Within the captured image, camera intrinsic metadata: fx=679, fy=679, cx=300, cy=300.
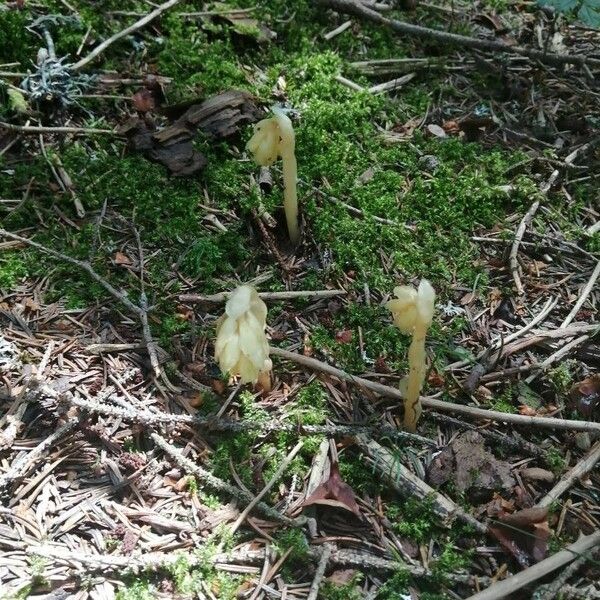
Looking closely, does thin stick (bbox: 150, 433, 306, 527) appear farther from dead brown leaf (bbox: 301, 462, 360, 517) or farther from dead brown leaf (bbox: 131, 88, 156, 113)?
dead brown leaf (bbox: 131, 88, 156, 113)

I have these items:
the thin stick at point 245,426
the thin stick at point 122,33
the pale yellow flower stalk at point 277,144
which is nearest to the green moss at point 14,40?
the thin stick at point 122,33

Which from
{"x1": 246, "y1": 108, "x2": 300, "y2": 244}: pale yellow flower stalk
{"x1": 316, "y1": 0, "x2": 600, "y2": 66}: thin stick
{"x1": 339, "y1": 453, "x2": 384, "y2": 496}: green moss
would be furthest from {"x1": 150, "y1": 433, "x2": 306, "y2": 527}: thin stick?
{"x1": 316, "y1": 0, "x2": 600, "y2": 66}: thin stick

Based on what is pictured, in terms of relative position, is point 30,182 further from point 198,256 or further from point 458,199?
point 458,199

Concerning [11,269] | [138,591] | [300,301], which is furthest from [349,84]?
[138,591]

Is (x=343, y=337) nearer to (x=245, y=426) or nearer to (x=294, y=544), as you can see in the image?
(x=245, y=426)

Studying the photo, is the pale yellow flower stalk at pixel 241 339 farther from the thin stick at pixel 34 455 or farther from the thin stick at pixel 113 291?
the thin stick at pixel 34 455

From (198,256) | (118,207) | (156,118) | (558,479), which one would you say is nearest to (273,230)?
(198,256)
